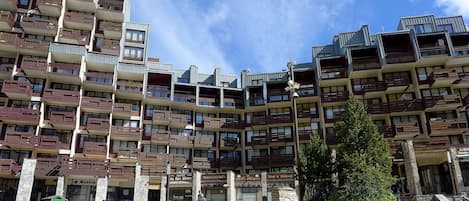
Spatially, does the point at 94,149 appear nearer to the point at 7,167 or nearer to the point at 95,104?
the point at 95,104

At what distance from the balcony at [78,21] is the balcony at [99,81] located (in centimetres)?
649

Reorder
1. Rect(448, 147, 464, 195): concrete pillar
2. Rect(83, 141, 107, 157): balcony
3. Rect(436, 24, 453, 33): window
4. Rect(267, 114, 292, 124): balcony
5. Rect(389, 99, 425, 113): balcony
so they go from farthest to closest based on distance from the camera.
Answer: Rect(436, 24, 453, 33): window → Rect(267, 114, 292, 124): balcony → Rect(389, 99, 425, 113): balcony → Rect(83, 141, 107, 157): balcony → Rect(448, 147, 464, 195): concrete pillar

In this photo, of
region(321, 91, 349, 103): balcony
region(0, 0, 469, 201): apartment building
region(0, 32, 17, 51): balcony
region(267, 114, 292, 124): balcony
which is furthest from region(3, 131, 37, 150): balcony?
region(321, 91, 349, 103): balcony

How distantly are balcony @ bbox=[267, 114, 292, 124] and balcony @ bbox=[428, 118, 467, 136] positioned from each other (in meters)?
16.3

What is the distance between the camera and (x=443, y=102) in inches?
1601

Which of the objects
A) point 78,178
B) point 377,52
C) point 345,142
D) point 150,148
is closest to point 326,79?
point 377,52

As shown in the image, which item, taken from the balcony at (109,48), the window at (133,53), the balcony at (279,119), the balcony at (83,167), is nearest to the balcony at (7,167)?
the balcony at (83,167)

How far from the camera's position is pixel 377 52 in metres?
44.9

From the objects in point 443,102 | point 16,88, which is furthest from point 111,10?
point 443,102

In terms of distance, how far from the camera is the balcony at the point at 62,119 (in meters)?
38.8

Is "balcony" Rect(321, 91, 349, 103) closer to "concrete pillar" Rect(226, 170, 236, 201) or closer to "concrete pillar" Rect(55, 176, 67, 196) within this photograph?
"concrete pillar" Rect(226, 170, 236, 201)

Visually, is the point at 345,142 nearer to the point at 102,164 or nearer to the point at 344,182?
the point at 344,182

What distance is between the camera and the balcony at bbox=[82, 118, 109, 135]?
133 ft

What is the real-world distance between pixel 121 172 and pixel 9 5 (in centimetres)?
2374
